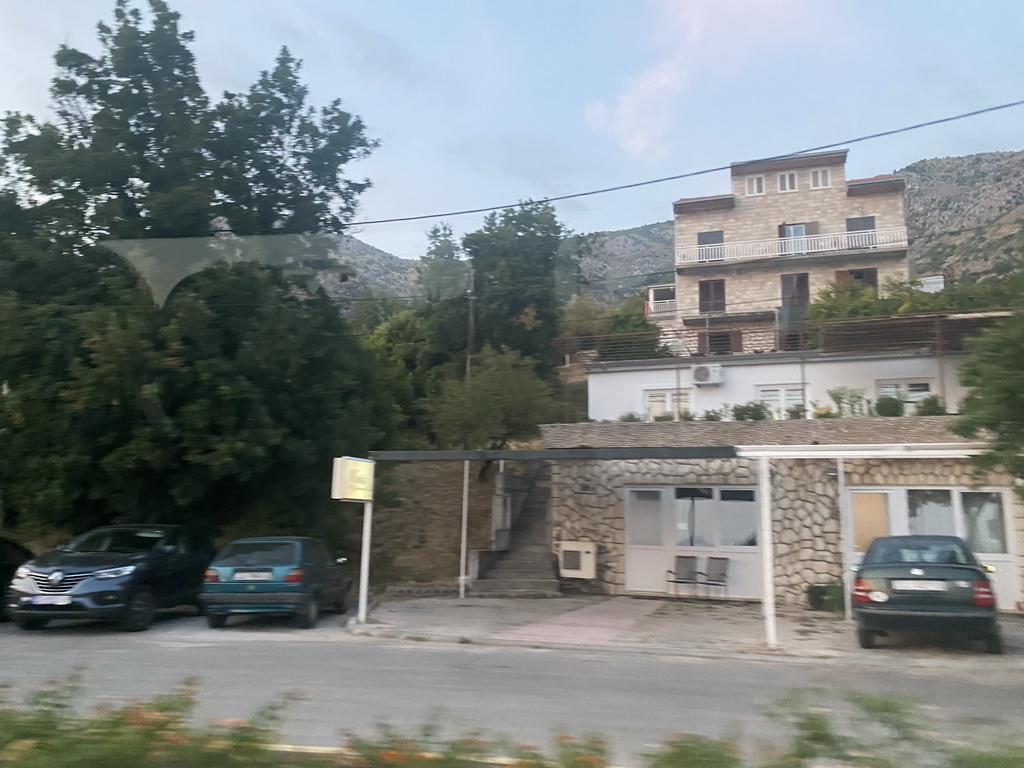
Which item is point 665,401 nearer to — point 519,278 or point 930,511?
point 930,511

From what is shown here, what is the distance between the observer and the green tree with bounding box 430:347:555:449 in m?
23.2

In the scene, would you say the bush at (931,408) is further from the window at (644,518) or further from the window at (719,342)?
the window at (719,342)

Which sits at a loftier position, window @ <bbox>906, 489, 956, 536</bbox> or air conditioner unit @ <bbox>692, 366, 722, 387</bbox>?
air conditioner unit @ <bbox>692, 366, 722, 387</bbox>

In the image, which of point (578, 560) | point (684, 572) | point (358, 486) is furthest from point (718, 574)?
point (358, 486)

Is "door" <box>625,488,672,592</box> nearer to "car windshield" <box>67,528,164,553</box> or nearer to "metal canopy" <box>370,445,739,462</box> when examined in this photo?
"metal canopy" <box>370,445,739,462</box>

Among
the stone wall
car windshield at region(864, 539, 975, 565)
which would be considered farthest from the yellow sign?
car windshield at region(864, 539, 975, 565)

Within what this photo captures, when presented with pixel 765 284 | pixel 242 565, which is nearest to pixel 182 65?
pixel 242 565

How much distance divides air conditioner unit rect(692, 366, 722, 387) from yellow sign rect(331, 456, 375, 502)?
971cm

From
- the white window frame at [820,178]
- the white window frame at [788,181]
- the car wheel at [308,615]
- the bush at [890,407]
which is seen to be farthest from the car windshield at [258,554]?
the white window frame at [820,178]

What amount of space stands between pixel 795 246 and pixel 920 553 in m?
30.5

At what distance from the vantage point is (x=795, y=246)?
129 ft

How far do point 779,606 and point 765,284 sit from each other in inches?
1047

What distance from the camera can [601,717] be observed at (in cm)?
690

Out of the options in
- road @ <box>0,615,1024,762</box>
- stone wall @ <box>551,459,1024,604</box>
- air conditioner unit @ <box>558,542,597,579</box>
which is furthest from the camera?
air conditioner unit @ <box>558,542,597,579</box>
